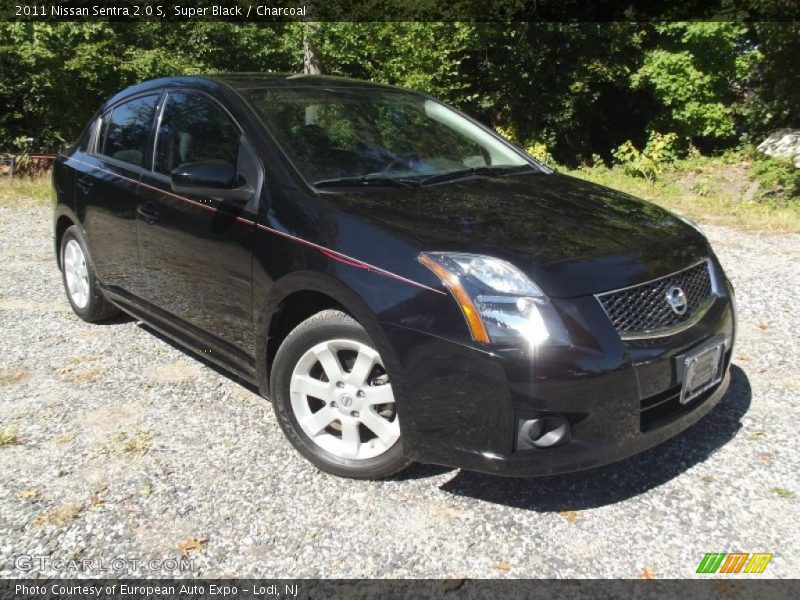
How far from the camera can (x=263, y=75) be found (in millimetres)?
4023

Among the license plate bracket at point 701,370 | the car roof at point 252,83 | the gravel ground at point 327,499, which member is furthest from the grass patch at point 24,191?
the license plate bracket at point 701,370

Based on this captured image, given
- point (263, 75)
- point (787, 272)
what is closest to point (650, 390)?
point (263, 75)

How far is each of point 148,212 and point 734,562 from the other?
330cm

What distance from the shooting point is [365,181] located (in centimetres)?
314

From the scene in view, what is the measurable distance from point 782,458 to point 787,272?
3.61m

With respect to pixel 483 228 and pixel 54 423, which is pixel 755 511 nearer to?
pixel 483 228

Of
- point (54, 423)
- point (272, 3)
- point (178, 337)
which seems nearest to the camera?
point (54, 423)

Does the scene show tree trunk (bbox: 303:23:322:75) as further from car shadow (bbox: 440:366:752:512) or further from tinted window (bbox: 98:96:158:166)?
car shadow (bbox: 440:366:752:512)

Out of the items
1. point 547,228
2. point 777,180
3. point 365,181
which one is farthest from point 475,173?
point 777,180

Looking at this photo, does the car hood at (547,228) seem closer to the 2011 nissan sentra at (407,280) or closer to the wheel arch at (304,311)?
the 2011 nissan sentra at (407,280)

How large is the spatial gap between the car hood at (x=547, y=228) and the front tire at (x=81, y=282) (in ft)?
8.75

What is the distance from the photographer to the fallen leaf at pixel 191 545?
101 inches

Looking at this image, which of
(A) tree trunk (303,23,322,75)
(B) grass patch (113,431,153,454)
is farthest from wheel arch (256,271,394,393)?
(A) tree trunk (303,23,322,75)

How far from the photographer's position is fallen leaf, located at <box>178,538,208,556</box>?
257 cm
